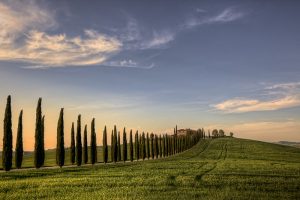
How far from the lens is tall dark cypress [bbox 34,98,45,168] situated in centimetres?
4691

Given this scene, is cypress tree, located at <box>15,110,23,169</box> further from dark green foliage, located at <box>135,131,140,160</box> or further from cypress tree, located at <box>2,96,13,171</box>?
dark green foliage, located at <box>135,131,140,160</box>

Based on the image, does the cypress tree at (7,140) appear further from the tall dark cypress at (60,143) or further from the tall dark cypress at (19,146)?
the tall dark cypress at (60,143)

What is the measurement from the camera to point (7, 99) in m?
45.9

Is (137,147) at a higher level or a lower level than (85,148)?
lower

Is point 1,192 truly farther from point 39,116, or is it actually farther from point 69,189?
point 39,116

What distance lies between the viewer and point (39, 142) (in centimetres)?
4762

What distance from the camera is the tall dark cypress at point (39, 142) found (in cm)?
4691

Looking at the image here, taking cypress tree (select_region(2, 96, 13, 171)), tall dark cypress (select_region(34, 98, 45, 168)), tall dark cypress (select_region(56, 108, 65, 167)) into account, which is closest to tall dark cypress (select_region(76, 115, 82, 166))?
tall dark cypress (select_region(56, 108, 65, 167))

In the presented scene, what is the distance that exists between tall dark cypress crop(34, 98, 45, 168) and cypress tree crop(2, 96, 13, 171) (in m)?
3.38

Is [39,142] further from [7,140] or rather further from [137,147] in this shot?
[137,147]

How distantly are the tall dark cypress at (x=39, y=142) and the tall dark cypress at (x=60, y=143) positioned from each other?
9.37ft

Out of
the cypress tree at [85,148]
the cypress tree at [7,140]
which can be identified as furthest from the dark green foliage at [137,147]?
the cypress tree at [7,140]

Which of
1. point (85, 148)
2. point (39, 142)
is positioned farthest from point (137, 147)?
point (39, 142)

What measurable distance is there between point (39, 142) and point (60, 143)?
12.2ft
